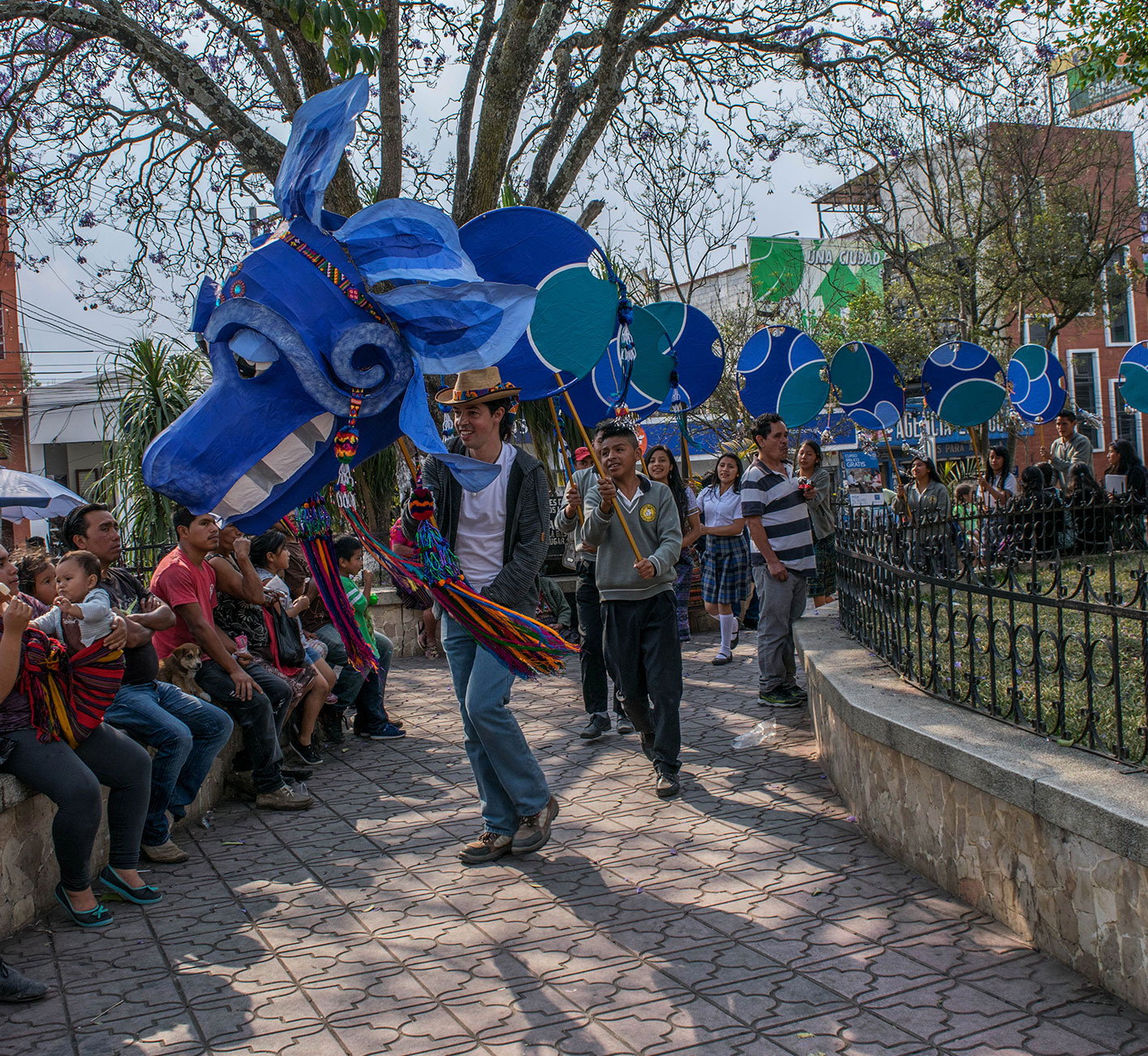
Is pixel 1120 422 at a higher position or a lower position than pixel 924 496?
higher

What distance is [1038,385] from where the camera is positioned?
38.2 ft

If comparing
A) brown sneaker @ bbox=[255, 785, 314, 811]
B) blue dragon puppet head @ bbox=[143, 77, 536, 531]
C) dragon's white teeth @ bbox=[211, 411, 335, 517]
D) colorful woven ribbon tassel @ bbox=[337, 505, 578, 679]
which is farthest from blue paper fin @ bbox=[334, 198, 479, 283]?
brown sneaker @ bbox=[255, 785, 314, 811]

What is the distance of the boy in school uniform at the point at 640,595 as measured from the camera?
211 inches

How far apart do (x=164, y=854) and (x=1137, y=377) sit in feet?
34.3

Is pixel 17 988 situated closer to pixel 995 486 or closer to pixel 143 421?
pixel 143 421

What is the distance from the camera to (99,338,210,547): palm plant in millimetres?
11117

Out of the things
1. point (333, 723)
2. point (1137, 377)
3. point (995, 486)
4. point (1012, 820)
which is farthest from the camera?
point (995, 486)

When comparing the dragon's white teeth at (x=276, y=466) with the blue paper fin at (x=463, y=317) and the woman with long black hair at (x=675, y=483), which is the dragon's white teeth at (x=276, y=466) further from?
the woman with long black hair at (x=675, y=483)

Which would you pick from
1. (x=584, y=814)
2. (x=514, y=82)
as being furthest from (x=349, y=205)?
(x=584, y=814)

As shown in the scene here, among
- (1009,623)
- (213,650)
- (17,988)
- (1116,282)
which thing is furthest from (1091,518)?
(1116,282)

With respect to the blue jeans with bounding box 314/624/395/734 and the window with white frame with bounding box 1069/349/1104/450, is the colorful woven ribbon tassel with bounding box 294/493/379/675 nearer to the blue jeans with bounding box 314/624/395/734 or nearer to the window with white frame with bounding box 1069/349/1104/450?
the blue jeans with bounding box 314/624/395/734

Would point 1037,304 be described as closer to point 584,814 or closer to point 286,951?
point 584,814

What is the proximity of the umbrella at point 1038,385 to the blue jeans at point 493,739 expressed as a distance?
897 cm

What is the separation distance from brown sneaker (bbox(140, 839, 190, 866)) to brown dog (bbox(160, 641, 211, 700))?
86 cm
